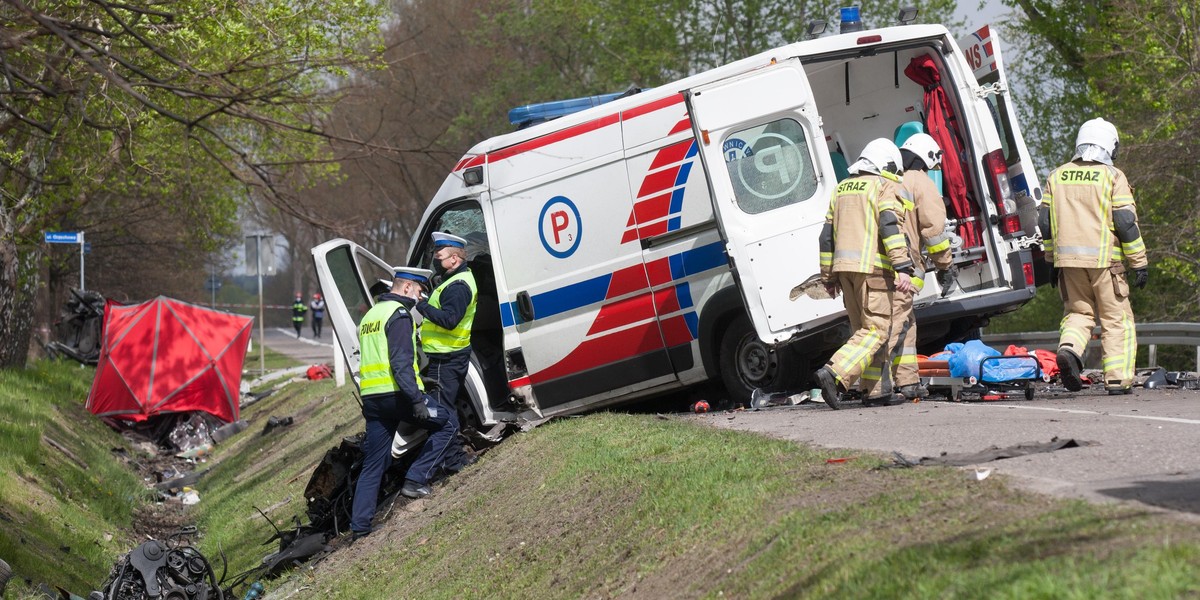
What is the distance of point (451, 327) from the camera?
9508 millimetres

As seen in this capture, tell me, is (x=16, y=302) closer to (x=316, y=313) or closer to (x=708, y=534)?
(x=708, y=534)

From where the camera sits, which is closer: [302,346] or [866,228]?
[866,228]

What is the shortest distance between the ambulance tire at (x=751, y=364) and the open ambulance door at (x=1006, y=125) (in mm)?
1930

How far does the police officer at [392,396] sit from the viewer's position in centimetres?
915

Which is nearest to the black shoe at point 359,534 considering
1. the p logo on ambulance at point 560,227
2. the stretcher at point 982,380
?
the p logo on ambulance at point 560,227

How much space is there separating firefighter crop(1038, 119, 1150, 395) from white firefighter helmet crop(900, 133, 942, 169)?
0.77 m

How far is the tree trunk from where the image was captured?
2019cm

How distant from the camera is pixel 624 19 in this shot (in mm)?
30453

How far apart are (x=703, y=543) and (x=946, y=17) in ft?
82.7

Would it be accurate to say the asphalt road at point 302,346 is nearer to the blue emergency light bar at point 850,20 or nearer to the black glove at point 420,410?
the black glove at point 420,410

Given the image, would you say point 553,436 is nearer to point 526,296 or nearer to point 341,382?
point 526,296

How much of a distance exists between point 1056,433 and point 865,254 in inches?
101

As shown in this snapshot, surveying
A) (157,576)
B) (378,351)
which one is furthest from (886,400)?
(157,576)

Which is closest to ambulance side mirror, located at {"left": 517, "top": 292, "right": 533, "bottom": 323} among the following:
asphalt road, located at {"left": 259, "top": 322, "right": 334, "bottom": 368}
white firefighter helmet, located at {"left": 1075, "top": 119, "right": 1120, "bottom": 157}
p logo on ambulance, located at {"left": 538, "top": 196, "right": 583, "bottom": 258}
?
p logo on ambulance, located at {"left": 538, "top": 196, "right": 583, "bottom": 258}
